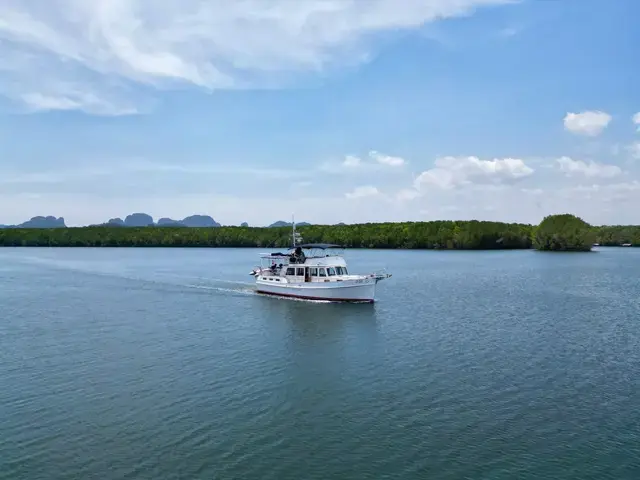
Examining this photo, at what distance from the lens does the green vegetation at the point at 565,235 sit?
167750 mm

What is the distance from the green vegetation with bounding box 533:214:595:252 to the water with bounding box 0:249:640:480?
119414 mm

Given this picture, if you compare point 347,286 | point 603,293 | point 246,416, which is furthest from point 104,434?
point 603,293

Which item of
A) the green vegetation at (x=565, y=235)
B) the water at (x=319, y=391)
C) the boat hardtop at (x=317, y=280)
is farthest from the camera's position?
the green vegetation at (x=565, y=235)

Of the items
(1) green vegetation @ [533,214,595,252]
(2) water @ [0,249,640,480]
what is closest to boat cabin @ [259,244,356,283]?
(2) water @ [0,249,640,480]

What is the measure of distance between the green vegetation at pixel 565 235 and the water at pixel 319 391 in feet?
392

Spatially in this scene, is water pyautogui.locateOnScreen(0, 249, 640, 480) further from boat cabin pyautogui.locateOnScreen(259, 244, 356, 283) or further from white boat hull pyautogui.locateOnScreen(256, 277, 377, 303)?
boat cabin pyautogui.locateOnScreen(259, 244, 356, 283)

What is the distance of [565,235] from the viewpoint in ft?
554

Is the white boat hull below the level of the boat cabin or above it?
below

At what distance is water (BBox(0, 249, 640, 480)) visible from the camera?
66.4ft

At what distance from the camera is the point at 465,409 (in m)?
25.3

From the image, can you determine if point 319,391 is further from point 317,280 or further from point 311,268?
point 311,268

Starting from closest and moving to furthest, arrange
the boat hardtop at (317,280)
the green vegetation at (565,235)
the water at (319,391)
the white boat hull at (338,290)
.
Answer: the water at (319,391) < the white boat hull at (338,290) < the boat hardtop at (317,280) < the green vegetation at (565,235)

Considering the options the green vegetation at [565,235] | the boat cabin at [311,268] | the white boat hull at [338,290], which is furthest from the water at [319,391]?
the green vegetation at [565,235]

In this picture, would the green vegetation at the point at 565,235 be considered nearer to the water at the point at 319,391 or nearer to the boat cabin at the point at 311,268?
the water at the point at 319,391
